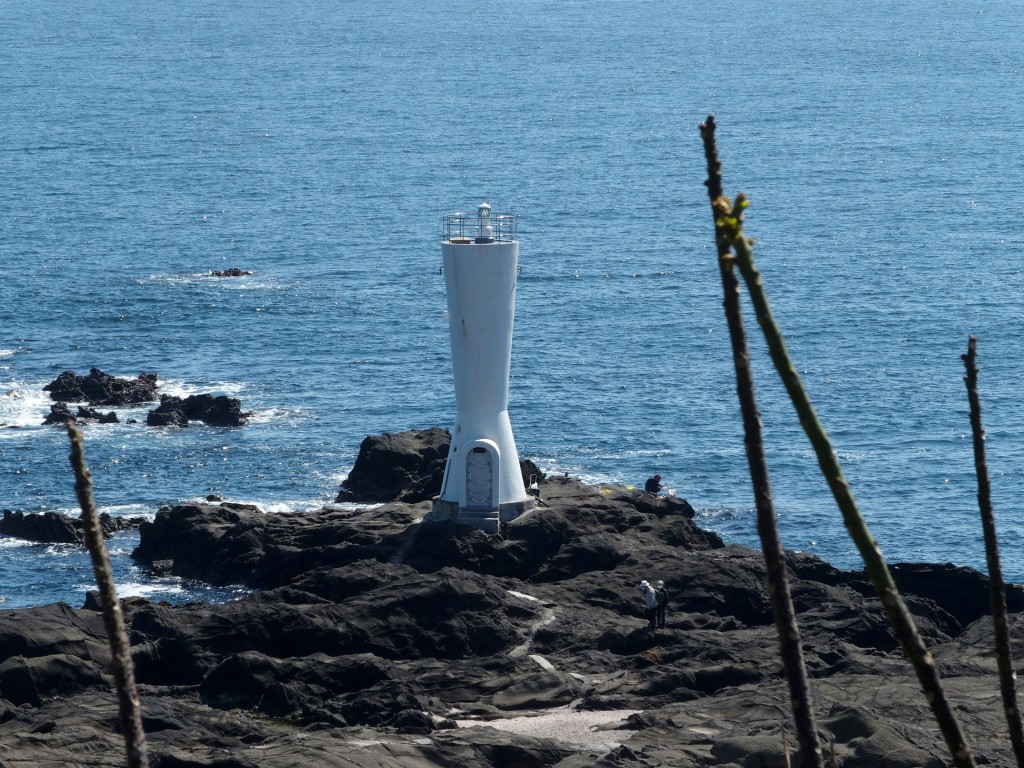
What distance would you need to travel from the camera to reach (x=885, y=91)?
16388 cm

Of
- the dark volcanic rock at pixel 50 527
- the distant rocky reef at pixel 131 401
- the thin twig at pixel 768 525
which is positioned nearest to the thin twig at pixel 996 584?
the thin twig at pixel 768 525

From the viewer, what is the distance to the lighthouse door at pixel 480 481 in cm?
4047

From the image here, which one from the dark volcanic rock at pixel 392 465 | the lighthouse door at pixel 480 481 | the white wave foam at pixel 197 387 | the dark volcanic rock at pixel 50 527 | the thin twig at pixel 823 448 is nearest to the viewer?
the thin twig at pixel 823 448

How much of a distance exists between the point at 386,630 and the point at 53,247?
68836mm

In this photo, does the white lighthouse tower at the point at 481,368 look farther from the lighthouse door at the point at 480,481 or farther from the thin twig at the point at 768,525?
the thin twig at the point at 768,525

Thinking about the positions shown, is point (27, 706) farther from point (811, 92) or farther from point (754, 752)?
point (811, 92)

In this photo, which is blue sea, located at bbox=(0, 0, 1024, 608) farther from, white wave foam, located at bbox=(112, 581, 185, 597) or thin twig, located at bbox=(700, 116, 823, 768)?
thin twig, located at bbox=(700, 116, 823, 768)

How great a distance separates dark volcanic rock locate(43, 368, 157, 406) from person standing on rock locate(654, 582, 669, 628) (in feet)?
109

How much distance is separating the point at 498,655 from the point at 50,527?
19.5 meters

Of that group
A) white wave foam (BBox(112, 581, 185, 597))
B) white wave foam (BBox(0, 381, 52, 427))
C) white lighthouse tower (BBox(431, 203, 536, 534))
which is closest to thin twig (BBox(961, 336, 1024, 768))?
white lighthouse tower (BBox(431, 203, 536, 534))

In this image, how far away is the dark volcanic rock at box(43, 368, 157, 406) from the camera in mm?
63562

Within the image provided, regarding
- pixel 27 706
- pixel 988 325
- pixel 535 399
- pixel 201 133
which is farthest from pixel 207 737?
pixel 201 133

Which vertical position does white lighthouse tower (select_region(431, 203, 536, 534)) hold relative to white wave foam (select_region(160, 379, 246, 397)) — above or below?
above

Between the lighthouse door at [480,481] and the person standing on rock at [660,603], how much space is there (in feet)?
21.0
